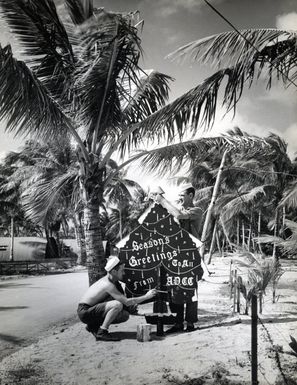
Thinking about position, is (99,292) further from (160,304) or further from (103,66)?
(103,66)

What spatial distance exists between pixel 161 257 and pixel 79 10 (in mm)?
3225

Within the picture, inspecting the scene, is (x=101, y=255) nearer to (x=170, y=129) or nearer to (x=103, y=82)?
(x=170, y=129)

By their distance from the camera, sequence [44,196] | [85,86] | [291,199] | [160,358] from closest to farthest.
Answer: [160,358], [85,86], [44,196], [291,199]

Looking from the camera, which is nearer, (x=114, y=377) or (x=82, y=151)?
(x=114, y=377)

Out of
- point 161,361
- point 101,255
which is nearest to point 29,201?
point 101,255

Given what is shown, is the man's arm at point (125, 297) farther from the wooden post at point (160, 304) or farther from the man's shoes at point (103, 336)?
the man's shoes at point (103, 336)

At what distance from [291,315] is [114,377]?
3.51 metres

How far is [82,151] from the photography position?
216 inches

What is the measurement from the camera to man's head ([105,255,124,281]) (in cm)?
462

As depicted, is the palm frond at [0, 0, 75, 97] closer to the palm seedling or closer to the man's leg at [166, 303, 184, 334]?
the man's leg at [166, 303, 184, 334]

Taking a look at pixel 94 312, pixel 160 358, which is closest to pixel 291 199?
pixel 94 312

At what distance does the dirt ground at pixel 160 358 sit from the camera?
3.37 meters

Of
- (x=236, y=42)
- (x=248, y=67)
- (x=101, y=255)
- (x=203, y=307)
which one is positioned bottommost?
(x=203, y=307)

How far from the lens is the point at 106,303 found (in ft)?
15.2
